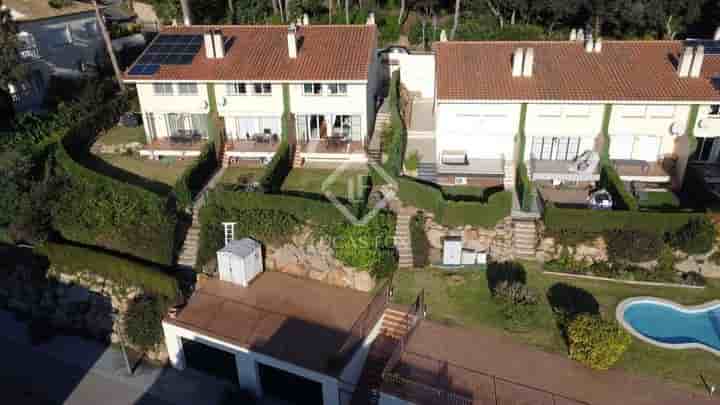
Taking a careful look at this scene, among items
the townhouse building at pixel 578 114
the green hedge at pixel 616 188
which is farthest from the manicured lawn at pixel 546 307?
the townhouse building at pixel 578 114

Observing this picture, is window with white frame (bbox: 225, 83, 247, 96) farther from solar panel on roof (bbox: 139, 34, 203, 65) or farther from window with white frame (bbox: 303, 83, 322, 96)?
window with white frame (bbox: 303, 83, 322, 96)

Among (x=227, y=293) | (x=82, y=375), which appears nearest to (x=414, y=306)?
(x=227, y=293)

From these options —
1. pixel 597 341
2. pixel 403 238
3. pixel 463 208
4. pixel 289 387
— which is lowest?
pixel 289 387

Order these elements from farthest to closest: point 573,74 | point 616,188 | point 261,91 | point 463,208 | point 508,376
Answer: point 261,91 → point 573,74 → point 616,188 → point 463,208 → point 508,376

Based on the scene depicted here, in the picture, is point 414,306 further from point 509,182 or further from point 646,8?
point 646,8

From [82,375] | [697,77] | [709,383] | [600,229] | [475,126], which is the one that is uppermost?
[697,77]

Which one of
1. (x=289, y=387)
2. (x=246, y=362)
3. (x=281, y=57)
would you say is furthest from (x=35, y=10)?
(x=289, y=387)

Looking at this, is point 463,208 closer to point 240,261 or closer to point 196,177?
point 240,261

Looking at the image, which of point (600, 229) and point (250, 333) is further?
point (600, 229)
